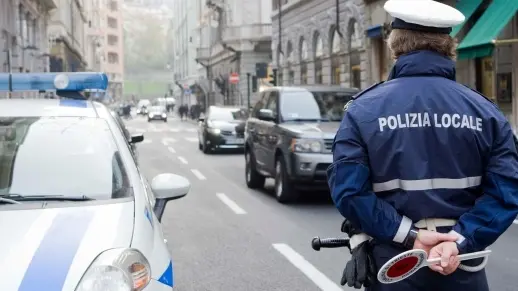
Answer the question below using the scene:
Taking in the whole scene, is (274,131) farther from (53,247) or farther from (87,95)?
Answer: (53,247)

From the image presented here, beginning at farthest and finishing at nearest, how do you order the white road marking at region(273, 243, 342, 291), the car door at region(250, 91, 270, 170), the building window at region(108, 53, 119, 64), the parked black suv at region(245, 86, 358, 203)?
the building window at region(108, 53, 119, 64) → the car door at region(250, 91, 270, 170) → the parked black suv at region(245, 86, 358, 203) → the white road marking at region(273, 243, 342, 291)

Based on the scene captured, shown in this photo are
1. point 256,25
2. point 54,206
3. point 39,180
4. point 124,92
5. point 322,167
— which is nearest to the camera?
point 54,206

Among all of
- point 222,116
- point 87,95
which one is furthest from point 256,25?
point 87,95

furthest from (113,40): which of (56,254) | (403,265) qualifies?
Result: (403,265)

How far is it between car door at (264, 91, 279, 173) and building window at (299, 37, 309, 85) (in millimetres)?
24269

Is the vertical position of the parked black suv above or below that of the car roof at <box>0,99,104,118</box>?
below

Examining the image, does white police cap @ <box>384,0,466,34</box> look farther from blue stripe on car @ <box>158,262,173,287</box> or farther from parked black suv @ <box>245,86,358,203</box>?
parked black suv @ <box>245,86,358,203</box>

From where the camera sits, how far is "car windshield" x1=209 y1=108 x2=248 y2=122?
25.5m

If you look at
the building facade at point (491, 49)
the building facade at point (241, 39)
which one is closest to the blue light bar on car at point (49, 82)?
the building facade at point (491, 49)

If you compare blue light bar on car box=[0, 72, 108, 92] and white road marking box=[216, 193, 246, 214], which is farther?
white road marking box=[216, 193, 246, 214]

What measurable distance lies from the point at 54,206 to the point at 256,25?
5042 centimetres

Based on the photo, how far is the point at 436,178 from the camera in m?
2.78

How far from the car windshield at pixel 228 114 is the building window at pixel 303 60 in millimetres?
11138

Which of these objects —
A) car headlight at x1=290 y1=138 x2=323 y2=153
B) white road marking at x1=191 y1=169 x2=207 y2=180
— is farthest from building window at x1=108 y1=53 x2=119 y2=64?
car headlight at x1=290 y1=138 x2=323 y2=153
